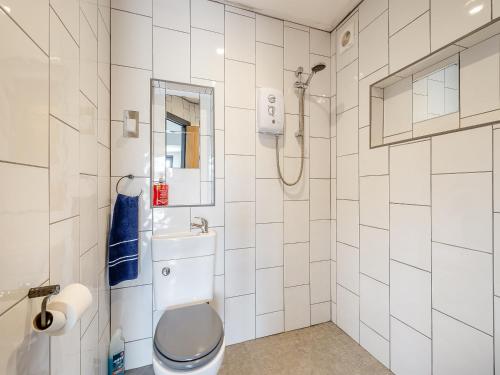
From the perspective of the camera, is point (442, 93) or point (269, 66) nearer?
point (442, 93)

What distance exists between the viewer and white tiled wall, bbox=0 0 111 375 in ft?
1.59

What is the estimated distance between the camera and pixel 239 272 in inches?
64.7

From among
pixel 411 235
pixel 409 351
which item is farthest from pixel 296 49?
pixel 409 351

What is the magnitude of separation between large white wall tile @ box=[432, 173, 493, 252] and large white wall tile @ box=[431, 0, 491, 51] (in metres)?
0.65

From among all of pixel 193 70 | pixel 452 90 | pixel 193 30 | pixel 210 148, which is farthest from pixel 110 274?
pixel 452 90

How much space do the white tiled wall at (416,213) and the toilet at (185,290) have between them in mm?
1051

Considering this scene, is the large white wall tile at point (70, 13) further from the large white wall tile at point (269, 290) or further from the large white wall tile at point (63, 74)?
the large white wall tile at point (269, 290)

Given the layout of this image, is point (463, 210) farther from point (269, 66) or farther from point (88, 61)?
point (88, 61)

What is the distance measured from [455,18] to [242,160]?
131 cm

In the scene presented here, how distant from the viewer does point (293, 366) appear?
A: 1449mm

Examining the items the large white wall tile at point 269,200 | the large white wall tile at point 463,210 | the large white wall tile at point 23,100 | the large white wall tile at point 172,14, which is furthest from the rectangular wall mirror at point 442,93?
the large white wall tile at point 23,100

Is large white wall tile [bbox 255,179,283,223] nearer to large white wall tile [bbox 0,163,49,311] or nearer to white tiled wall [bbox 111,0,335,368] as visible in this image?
white tiled wall [bbox 111,0,335,368]

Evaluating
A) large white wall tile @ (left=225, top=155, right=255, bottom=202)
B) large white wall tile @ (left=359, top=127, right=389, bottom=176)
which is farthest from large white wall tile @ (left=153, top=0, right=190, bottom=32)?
large white wall tile @ (left=359, top=127, right=389, bottom=176)

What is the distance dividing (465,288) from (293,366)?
106 cm
